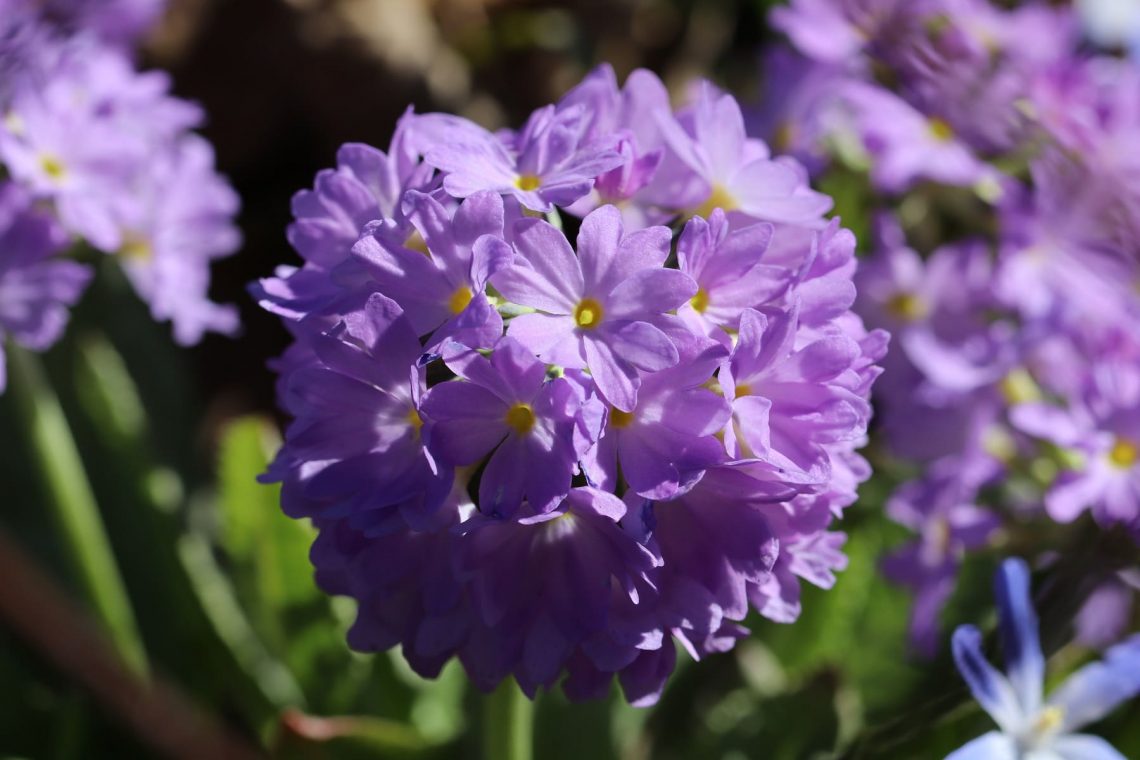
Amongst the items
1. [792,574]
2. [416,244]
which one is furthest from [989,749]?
[416,244]

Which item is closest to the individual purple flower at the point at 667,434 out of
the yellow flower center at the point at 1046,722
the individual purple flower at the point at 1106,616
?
the yellow flower center at the point at 1046,722

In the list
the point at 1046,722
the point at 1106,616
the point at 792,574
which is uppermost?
the point at 792,574


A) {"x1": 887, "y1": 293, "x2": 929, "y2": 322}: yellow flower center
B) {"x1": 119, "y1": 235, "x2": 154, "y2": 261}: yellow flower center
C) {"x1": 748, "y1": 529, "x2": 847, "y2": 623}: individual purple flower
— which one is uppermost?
{"x1": 748, "y1": 529, "x2": 847, "y2": 623}: individual purple flower

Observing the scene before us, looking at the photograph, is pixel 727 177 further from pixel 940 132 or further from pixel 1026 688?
pixel 940 132

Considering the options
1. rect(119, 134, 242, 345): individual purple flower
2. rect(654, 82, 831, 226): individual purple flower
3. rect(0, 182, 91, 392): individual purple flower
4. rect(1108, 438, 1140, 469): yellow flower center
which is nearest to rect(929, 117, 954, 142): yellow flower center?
rect(1108, 438, 1140, 469): yellow flower center

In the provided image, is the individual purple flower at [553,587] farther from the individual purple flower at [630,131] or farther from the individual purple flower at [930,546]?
the individual purple flower at [930,546]

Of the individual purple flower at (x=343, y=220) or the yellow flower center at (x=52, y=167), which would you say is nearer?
the individual purple flower at (x=343, y=220)

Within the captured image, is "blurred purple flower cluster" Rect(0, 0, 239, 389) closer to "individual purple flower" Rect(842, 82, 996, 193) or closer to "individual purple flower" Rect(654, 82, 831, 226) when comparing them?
"individual purple flower" Rect(654, 82, 831, 226)
